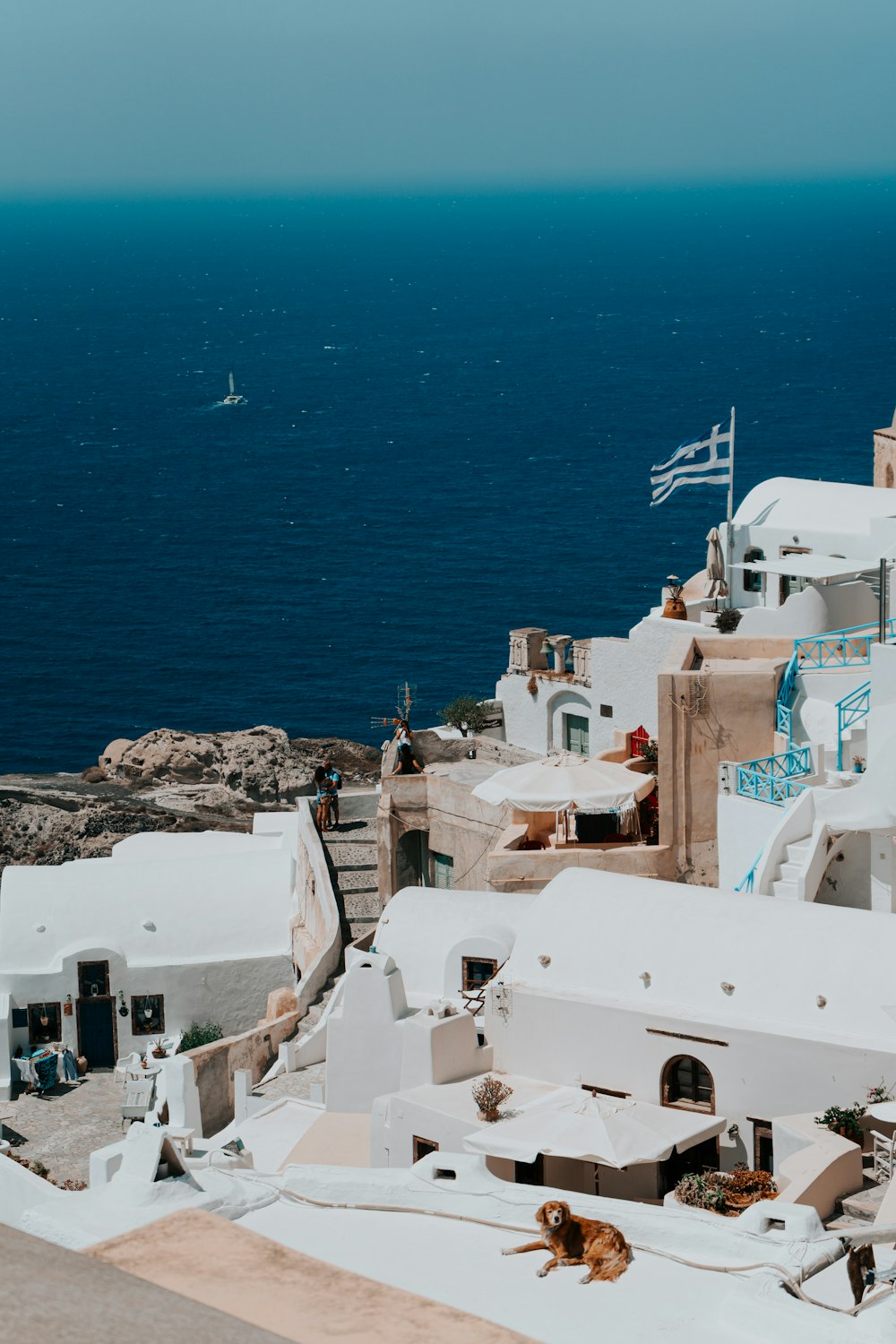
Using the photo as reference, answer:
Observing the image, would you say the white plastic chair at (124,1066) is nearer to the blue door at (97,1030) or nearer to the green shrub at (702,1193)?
the blue door at (97,1030)

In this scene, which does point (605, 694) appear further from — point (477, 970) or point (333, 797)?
point (477, 970)

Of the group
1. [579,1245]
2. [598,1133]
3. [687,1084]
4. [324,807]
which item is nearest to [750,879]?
[687,1084]

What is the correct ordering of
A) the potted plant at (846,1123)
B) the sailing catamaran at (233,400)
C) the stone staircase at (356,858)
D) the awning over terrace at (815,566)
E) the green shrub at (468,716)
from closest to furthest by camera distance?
the potted plant at (846,1123) < the stone staircase at (356,858) < the awning over terrace at (815,566) < the green shrub at (468,716) < the sailing catamaran at (233,400)

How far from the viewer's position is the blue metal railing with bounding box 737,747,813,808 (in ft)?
101

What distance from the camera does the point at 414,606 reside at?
9488 cm

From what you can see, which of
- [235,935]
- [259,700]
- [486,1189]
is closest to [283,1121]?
[486,1189]

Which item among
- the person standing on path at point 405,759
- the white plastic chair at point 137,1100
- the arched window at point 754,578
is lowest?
the white plastic chair at point 137,1100

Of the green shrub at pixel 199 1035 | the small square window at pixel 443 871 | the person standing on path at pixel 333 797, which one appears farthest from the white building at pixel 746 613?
the green shrub at pixel 199 1035

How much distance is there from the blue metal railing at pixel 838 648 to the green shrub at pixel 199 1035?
45.6ft

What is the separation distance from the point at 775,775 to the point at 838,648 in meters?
5.47

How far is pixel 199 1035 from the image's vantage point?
39.3 metres

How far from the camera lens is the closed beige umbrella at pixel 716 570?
45.4 meters

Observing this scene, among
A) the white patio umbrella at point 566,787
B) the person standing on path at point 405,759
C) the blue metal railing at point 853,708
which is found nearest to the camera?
the blue metal railing at point 853,708

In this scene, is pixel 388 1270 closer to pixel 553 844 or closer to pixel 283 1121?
pixel 283 1121
